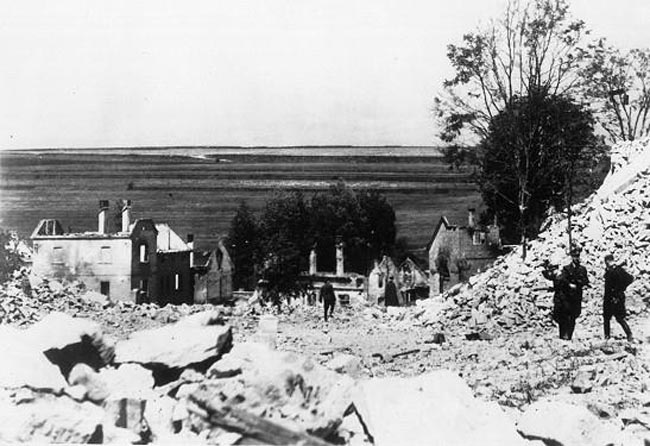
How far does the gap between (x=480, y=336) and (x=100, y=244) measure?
22.8ft

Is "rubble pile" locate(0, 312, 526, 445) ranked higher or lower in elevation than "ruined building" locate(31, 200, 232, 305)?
lower

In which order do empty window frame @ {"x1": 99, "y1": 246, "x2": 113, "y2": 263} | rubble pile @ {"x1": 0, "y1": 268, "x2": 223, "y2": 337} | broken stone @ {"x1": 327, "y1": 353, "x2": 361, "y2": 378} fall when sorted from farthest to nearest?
empty window frame @ {"x1": 99, "y1": 246, "x2": 113, "y2": 263}, rubble pile @ {"x1": 0, "y1": 268, "x2": 223, "y2": 337}, broken stone @ {"x1": 327, "y1": 353, "x2": 361, "y2": 378}

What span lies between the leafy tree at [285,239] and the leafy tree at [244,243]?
0.29 metres

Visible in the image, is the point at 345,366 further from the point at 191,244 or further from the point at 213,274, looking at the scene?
the point at 213,274

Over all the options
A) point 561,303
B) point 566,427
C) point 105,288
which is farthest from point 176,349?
point 561,303

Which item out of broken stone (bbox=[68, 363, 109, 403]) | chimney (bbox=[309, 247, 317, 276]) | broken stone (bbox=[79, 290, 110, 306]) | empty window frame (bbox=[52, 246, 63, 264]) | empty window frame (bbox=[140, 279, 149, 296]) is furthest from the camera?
chimney (bbox=[309, 247, 317, 276])

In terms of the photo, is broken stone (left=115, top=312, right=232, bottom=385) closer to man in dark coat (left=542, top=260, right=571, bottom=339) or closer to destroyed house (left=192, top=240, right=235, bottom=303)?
man in dark coat (left=542, top=260, right=571, bottom=339)

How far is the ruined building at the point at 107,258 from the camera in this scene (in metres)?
11.3

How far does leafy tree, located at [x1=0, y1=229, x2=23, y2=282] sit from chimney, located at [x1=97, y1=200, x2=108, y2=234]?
3127 mm

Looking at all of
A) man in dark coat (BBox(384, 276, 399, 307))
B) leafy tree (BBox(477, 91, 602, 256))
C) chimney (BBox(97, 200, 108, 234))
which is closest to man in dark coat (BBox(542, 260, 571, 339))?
leafy tree (BBox(477, 91, 602, 256))

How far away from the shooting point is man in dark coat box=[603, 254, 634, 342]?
8867 millimetres

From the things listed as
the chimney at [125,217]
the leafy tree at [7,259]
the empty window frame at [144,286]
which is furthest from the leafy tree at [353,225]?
the leafy tree at [7,259]

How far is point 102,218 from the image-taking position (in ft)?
47.4

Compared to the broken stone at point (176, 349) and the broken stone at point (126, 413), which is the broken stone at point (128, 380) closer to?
the broken stone at point (176, 349)
